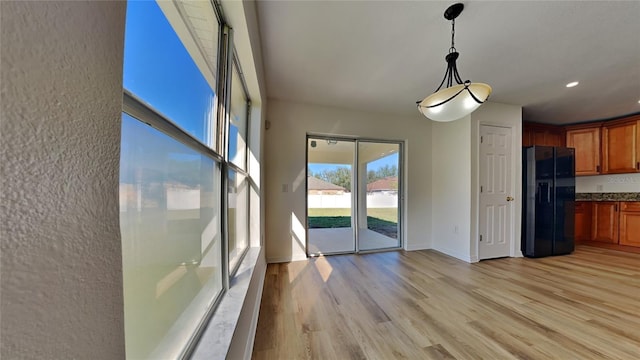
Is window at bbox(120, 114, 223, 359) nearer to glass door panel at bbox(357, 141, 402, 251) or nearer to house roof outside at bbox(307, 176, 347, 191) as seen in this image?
house roof outside at bbox(307, 176, 347, 191)

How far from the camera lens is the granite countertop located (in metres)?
4.04

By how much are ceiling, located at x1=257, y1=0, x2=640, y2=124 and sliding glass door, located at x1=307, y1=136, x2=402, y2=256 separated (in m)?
0.86

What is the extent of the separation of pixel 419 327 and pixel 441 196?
253cm

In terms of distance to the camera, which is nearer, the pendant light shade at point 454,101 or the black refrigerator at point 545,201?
the pendant light shade at point 454,101

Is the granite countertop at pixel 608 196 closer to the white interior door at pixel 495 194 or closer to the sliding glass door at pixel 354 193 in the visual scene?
the white interior door at pixel 495 194

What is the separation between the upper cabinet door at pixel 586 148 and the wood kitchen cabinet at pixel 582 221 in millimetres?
655

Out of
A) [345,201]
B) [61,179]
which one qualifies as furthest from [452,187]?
[61,179]

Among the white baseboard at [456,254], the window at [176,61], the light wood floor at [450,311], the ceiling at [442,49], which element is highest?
the ceiling at [442,49]

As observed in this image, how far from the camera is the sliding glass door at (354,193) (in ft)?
11.9

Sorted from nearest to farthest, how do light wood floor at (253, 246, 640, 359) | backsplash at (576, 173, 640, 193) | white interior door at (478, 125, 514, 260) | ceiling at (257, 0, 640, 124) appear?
1. light wood floor at (253, 246, 640, 359)
2. ceiling at (257, 0, 640, 124)
3. white interior door at (478, 125, 514, 260)
4. backsplash at (576, 173, 640, 193)

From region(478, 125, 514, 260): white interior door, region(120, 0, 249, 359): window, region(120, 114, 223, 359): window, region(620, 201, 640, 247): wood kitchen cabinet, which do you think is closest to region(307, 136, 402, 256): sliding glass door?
region(478, 125, 514, 260): white interior door

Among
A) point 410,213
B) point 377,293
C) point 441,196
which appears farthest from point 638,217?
point 377,293

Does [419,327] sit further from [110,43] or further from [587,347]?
[110,43]

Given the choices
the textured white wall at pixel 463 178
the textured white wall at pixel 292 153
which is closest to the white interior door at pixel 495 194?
the textured white wall at pixel 463 178
